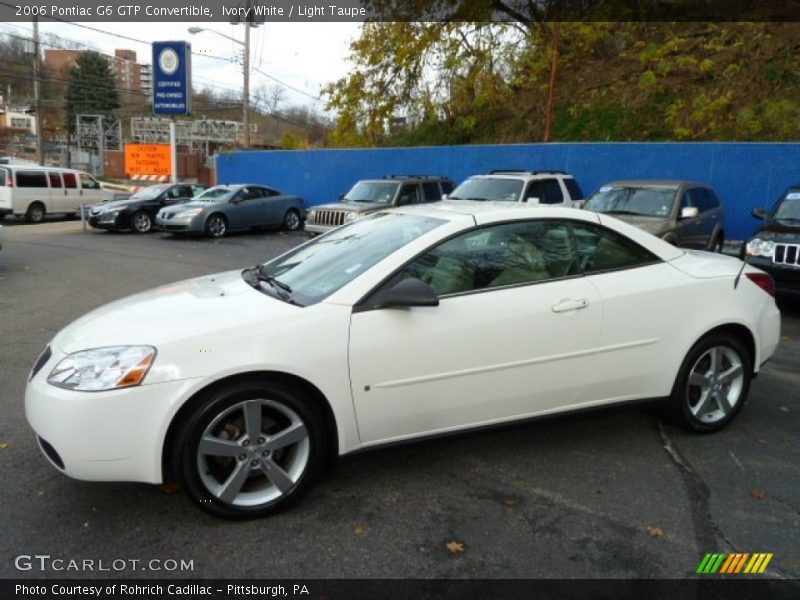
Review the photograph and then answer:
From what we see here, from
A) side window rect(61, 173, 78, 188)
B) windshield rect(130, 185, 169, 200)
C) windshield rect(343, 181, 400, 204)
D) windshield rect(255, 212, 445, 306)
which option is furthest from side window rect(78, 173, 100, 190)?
windshield rect(255, 212, 445, 306)

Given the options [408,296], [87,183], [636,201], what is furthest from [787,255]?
[87,183]

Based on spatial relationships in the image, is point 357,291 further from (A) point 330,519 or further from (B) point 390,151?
(B) point 390,151

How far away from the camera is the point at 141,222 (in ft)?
59.0

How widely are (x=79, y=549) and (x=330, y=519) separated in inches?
44.5

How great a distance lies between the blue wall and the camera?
528 inches

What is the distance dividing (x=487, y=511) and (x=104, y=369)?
197cm

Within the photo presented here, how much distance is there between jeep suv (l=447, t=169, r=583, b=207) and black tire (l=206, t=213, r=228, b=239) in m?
7.38

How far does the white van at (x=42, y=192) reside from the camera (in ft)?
65.4

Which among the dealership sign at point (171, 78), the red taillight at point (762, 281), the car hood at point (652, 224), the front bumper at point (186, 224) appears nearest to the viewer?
the red taillight at point (762, 281)

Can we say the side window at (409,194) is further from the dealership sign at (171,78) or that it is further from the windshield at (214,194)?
the dealership sign at (171,78)

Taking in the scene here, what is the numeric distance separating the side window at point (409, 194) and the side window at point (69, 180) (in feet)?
45.1
